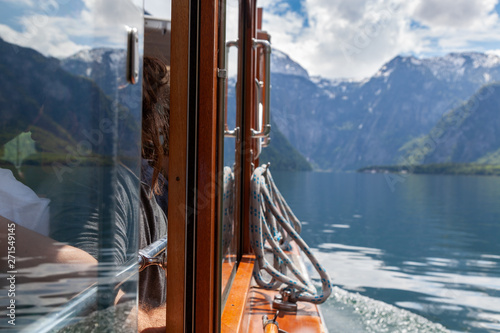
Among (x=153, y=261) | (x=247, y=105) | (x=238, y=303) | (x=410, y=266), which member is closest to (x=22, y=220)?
(x=153, y=261)

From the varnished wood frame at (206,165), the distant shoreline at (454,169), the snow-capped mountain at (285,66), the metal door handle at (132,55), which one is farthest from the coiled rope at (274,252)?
the snow-capped mountain at (285,66)

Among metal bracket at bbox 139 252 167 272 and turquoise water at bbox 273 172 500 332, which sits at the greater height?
metal bracket at bbox 139 252 167 272

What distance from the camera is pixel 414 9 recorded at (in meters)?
52.8

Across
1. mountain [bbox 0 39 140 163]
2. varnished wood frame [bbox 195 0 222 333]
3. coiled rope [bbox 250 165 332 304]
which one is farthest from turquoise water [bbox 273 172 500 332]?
mountain [bbox 0 39 140 163]

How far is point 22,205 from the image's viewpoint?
1.18ft

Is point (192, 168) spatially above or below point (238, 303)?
above

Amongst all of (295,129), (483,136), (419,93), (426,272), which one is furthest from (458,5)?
(426,272)

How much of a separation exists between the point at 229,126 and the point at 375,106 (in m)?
55.1

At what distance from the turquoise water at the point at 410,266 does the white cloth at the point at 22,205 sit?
3228 mm

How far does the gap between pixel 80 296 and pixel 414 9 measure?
6009 centimetres

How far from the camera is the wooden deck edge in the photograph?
4.19ft

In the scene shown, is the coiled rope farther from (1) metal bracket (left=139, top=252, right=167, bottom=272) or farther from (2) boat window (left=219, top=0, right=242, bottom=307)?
(1) metal bracket (left=139, top=252, right=167, bottom=272)

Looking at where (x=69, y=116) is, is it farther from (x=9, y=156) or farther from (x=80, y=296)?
(x=80, y=296)

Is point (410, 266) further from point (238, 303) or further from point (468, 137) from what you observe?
point (468, 137)
